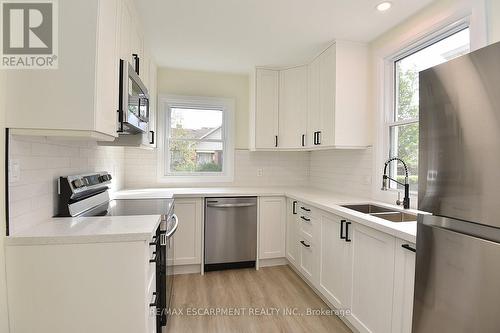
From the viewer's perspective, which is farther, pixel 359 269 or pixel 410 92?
pixel 410 92

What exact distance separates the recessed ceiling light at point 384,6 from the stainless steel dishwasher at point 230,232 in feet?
7.16

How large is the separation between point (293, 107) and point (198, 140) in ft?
4.48

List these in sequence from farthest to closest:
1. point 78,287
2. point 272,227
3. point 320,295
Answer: point 272,227 < point 320,295 < point 78,287

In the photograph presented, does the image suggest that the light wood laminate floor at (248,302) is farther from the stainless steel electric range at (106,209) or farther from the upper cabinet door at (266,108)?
the upper cabinet door at (266,108)

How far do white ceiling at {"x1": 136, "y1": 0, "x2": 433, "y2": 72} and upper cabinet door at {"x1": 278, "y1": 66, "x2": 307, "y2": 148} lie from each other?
25cm

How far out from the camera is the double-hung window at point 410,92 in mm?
2023

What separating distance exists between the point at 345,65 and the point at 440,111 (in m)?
1.67

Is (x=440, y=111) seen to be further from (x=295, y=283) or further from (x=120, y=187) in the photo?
(x=120, y=187)

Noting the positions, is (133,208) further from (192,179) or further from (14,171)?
(192,179)

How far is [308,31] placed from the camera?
2.48 meters

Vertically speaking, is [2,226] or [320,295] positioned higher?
[2,226]

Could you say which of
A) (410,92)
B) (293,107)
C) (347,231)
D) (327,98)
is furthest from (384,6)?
(347,231)

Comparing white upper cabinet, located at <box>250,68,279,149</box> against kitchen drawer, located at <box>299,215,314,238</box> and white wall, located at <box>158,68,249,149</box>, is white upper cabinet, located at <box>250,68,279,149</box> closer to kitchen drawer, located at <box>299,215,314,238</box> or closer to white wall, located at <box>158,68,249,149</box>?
white wall, located at <box>158,68,249,149</box>

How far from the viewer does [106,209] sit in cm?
196
